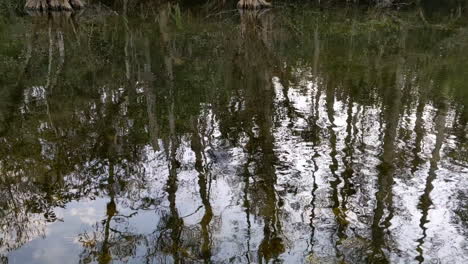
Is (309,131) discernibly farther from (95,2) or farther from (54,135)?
(95,2)

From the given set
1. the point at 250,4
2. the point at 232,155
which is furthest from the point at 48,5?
the point at 232,155

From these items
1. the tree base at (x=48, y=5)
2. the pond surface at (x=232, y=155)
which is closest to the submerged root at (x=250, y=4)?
the tree base at (x=48, y=5)

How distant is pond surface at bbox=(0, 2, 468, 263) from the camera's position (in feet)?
14.1

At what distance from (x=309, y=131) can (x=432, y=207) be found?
8.54 ft

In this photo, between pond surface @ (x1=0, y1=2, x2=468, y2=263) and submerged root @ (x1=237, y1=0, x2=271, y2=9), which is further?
submerged root @ (x1=237, y1=0, x2=271, y2=9)

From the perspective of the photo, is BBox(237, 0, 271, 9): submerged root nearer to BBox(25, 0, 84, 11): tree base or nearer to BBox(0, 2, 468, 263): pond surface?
BBox(25, 0, 84, 11): tree base

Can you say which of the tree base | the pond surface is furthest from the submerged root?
the pond surface

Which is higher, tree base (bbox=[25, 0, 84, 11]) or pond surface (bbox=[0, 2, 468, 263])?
tree base (bbox=[25, 0, 84, 11])

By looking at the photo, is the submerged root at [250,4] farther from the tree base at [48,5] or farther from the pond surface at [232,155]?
the pond surface at [232,155]

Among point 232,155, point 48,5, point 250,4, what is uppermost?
point 250,4

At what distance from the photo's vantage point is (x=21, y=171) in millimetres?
5785

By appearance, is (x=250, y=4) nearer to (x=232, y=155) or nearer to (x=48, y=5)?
(x=48, y=5)

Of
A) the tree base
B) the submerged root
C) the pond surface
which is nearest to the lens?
the pond surface

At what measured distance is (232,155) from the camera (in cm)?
625
